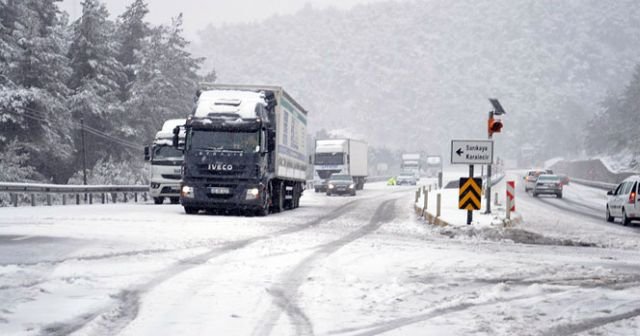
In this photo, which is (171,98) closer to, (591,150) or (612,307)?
(612,307)

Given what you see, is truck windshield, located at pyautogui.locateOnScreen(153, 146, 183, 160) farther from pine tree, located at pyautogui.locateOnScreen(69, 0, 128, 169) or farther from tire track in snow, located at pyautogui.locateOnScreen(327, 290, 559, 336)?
pine tree, located at pyautogui.locateOnScreen(69, 0, 128, 169)

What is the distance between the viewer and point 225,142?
23.5 metres

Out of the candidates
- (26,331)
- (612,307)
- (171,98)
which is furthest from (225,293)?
(171,98)

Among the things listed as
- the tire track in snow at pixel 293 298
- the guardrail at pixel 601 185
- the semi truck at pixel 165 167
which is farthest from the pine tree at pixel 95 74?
the tire track in snow at pixel 293 298

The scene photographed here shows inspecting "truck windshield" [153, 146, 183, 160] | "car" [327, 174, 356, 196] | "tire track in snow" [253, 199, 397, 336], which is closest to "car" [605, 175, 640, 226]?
"tire track in snow" [253, 199, 397, 336]

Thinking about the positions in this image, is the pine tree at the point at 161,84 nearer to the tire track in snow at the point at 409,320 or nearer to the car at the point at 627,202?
the car at the point at 627,202

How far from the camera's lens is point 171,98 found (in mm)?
70938

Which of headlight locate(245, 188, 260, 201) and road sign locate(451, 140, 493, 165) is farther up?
road sign locate(451, 140, 493, 165)

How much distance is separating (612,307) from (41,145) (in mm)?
46006

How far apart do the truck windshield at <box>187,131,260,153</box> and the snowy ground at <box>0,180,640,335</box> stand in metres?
6.78

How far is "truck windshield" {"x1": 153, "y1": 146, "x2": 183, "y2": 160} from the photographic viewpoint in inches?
1248

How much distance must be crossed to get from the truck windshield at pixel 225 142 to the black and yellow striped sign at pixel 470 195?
21.5ft

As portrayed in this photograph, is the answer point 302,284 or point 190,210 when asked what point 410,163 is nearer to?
point 190,210

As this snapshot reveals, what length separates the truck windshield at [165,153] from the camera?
104 ft
